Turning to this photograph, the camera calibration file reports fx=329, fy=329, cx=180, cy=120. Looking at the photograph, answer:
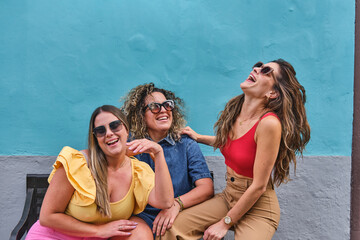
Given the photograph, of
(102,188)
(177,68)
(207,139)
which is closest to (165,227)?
(102,188)

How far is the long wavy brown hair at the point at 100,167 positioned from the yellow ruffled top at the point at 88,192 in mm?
34

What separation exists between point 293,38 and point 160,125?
174cm

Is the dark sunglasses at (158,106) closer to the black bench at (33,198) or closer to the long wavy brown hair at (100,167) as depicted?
the long wavy brown hair at (100,167)

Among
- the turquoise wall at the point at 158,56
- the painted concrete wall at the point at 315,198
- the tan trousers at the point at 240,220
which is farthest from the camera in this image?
the painted concrete wall at the point at 315,198

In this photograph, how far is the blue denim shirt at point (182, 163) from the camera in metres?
2.84

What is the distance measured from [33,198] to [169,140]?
134 centimetres

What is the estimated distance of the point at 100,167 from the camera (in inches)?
91.3

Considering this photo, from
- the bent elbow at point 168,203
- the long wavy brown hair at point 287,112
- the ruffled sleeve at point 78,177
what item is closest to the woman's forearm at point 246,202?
the long wavy brown hair at point 287,112

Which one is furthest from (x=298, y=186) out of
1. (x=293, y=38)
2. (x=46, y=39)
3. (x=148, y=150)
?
(x=46, y=39)

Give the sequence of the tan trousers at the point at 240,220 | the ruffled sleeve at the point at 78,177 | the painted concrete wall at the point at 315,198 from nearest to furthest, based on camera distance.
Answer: the ruffled sleeve at the point at 78,177
the tan trousers at the point at 240,220
the painted concrete wall at the point at 315,198

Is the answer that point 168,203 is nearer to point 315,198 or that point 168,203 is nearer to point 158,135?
point 158,135

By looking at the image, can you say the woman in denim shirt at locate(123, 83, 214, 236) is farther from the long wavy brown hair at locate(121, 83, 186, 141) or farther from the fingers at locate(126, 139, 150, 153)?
the fingers at locate(126, 139, 150, 153)

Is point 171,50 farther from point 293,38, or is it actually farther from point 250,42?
point 293,38

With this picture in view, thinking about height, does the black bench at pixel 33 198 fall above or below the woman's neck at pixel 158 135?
below
